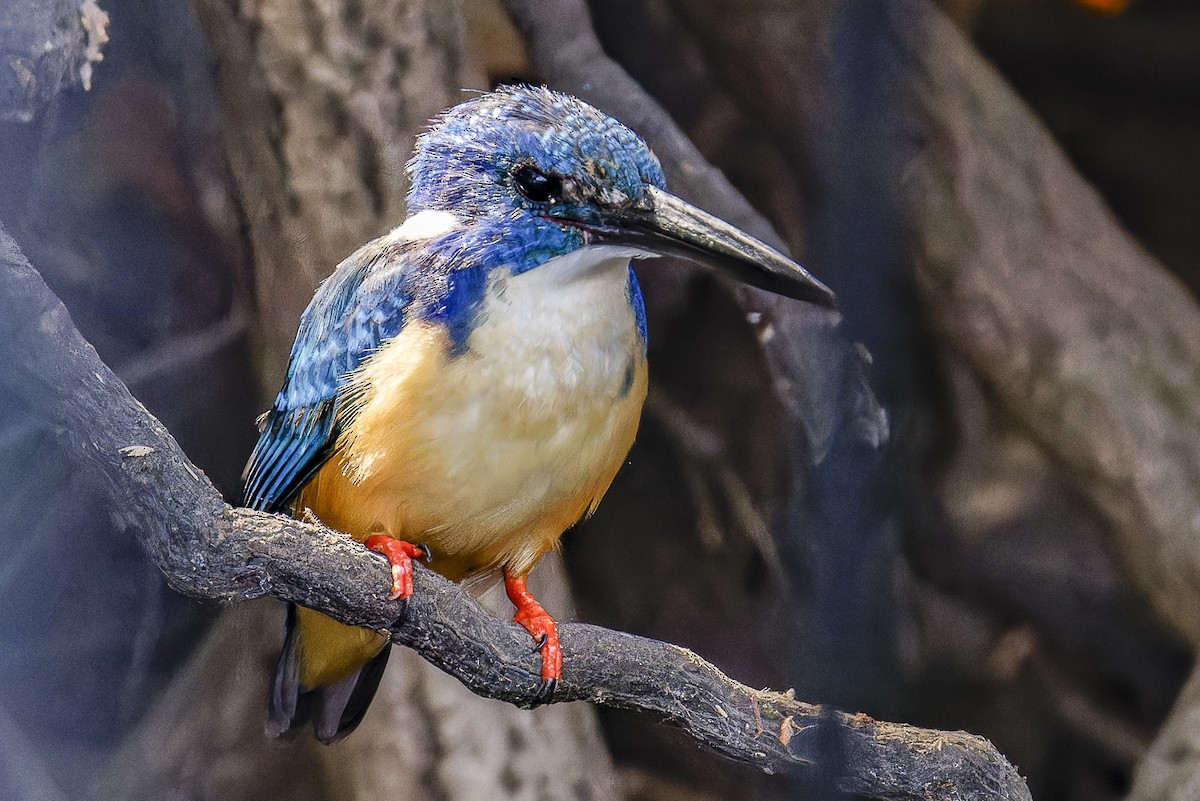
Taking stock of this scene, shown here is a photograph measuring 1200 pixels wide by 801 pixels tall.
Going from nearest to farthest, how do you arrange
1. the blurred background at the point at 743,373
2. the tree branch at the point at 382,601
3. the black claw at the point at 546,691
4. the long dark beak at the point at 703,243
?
the tree branch at the point at 382,601 → the long dark beak at the point at 703,243 → the black claw at the point at 546,691 → the blurred background at the point at 743,373

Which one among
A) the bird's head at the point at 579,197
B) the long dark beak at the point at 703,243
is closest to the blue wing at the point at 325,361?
the bird's head at the point at 579,197

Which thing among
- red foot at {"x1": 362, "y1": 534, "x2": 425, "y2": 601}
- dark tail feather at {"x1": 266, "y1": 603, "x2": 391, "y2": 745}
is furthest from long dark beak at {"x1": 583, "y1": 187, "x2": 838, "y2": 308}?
dark tail feather at {"x1": 266, "y1": 603, "x2": 391, "y2": 745}

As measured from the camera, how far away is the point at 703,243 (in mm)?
1091

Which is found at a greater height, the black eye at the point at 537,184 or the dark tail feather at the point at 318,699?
the black eye at the point at 537,184

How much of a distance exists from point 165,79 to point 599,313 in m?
0.63

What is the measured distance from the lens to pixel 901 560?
1.93m

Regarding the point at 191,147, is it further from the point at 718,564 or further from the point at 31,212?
the point at 718,564

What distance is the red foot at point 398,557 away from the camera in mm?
1105

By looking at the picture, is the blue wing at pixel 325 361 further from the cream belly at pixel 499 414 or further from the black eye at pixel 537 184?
the black eye at pixel 537 184

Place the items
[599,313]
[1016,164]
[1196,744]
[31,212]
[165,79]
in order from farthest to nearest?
[1016,164]
[1196,744]
[165,79]
[31,212]
[599,313]

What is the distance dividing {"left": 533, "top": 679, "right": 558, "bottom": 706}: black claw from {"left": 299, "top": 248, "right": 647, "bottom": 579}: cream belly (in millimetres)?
159

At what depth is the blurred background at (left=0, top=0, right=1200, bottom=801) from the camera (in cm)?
136

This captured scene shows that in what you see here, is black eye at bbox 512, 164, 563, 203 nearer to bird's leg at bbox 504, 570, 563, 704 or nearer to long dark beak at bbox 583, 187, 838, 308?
long dark beak at bbox 583, 187, 838, 308

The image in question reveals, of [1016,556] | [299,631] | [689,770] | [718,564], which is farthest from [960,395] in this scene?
[299,631]
